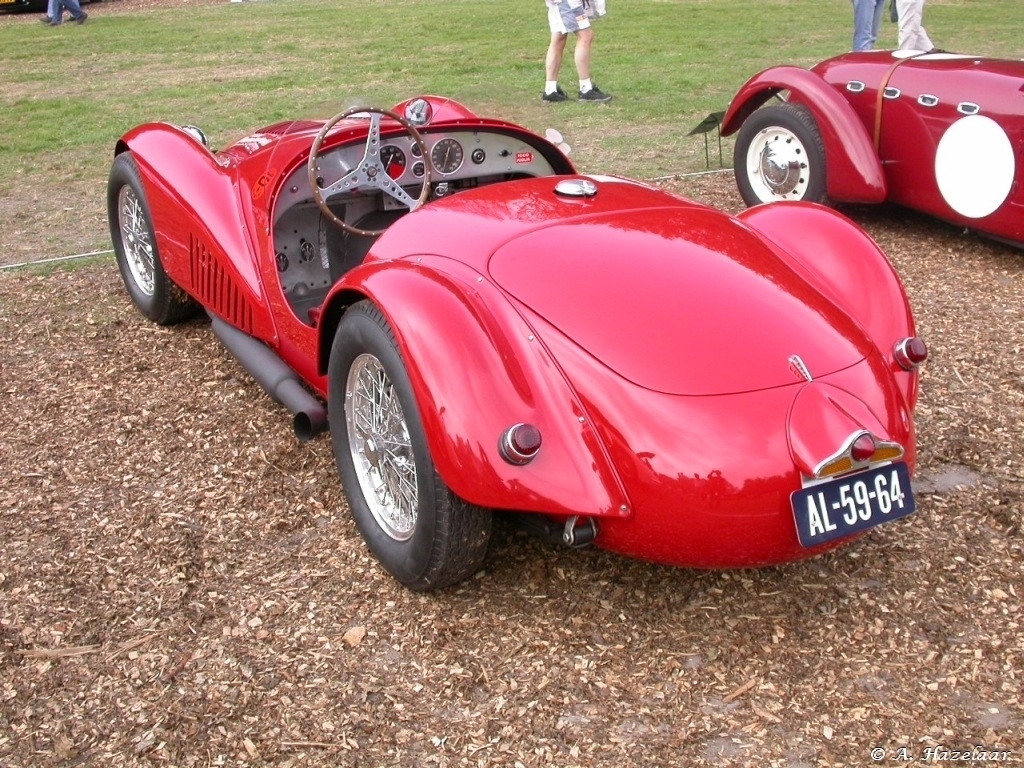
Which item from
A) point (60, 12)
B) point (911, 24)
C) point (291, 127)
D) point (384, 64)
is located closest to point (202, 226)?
point (291, 127)

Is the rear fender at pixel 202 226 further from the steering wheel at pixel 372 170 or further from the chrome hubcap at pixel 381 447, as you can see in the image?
the chrome hubcap at pixel 381 447

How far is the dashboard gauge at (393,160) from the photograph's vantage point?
3967 millimetres

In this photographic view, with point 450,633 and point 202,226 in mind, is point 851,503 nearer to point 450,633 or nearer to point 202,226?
point 450,633

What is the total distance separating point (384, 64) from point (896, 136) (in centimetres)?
845

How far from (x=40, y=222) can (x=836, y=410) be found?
6.03 metres

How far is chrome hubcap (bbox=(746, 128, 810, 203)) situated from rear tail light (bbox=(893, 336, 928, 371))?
11.7 feet

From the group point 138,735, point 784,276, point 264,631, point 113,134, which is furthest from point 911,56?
point 113,134

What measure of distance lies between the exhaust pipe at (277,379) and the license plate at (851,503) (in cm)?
164

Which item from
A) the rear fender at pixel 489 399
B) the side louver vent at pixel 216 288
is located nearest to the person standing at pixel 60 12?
the side louver vent at pixel 216 288

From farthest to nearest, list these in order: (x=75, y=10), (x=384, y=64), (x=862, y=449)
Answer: (x=75, y=10) < (x=384, y=64) < (x=862, y=449)

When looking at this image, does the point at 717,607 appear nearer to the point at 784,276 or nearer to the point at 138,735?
the point at 784,276

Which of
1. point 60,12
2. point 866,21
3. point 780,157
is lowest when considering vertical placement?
point 780,157

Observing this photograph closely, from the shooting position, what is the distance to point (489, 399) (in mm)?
2639

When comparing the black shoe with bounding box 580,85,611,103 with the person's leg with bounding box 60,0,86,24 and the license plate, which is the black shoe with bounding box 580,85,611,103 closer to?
the license plate
